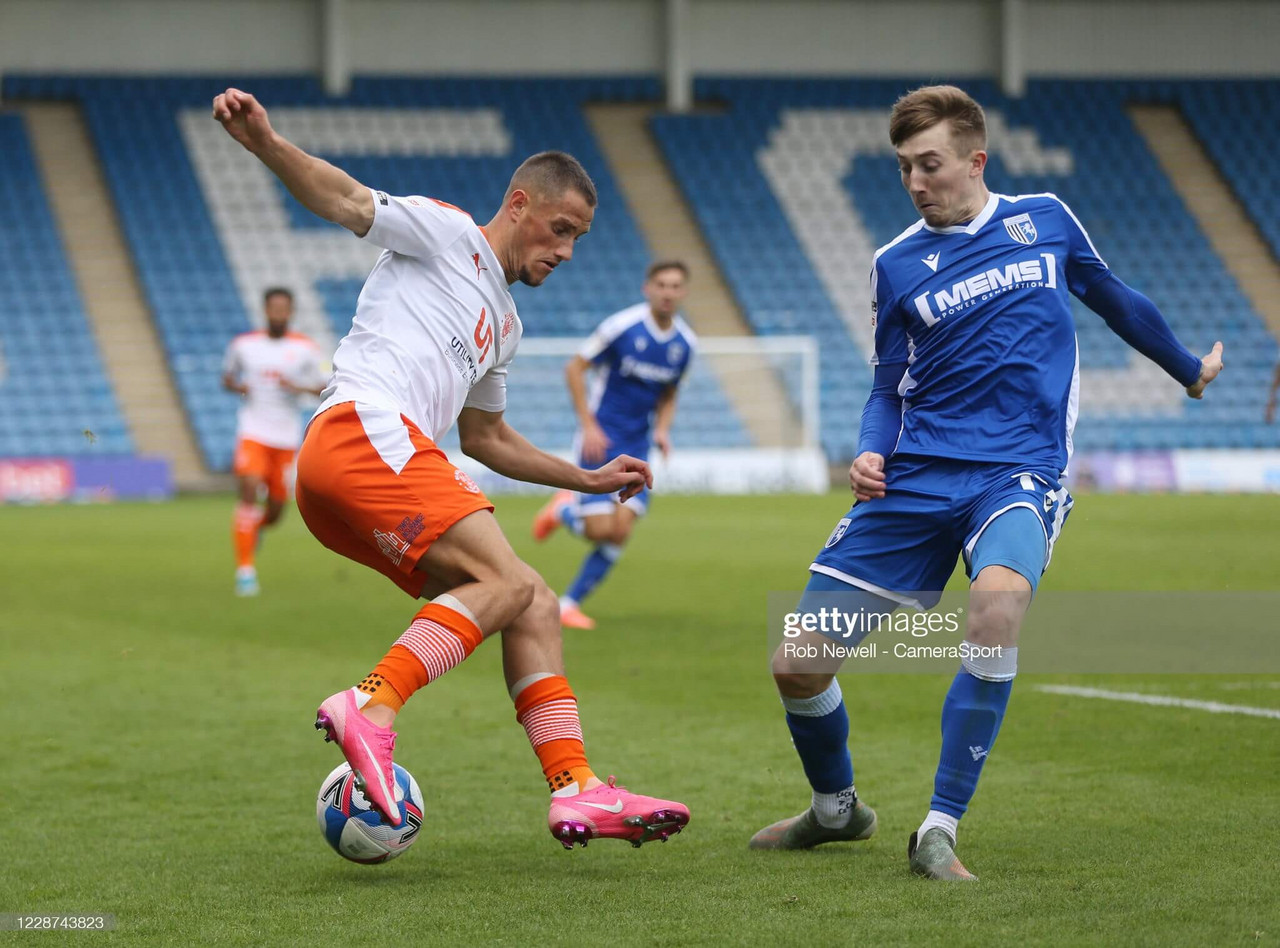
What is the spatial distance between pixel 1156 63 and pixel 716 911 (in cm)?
3163

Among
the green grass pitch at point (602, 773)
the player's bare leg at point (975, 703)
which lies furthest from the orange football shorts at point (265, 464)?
the player's bare leg at point (975, 703)

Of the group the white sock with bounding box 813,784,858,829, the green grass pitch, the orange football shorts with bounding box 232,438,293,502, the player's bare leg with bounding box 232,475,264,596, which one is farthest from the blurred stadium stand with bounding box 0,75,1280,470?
the white sock with bounding box 813,784,858,829

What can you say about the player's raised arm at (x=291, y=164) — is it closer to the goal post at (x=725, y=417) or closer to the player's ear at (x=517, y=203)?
the player's ear at (x=517, y=203)

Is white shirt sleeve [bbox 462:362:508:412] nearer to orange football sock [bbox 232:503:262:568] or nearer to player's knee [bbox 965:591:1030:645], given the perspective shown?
player's knee [bbox 965:591:1030:645]

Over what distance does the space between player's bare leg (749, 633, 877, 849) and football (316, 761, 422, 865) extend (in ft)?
3.26

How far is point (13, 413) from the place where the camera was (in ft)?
79.3

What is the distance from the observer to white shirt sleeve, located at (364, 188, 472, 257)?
13.2 feet

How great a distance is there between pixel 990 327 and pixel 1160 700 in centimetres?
317

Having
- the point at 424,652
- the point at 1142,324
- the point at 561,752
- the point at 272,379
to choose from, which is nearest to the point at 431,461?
the point at 424,652

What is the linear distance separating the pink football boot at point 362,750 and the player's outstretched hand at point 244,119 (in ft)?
4.34

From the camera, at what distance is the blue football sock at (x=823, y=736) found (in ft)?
14.1

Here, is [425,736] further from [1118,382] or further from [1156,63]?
[1156,63]

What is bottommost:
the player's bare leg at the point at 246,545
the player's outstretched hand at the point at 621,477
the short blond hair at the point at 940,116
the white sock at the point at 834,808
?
the player's bare leg at the point at 246,545

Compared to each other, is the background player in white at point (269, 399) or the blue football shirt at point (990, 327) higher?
the blue football shirt at point (990, 327)
